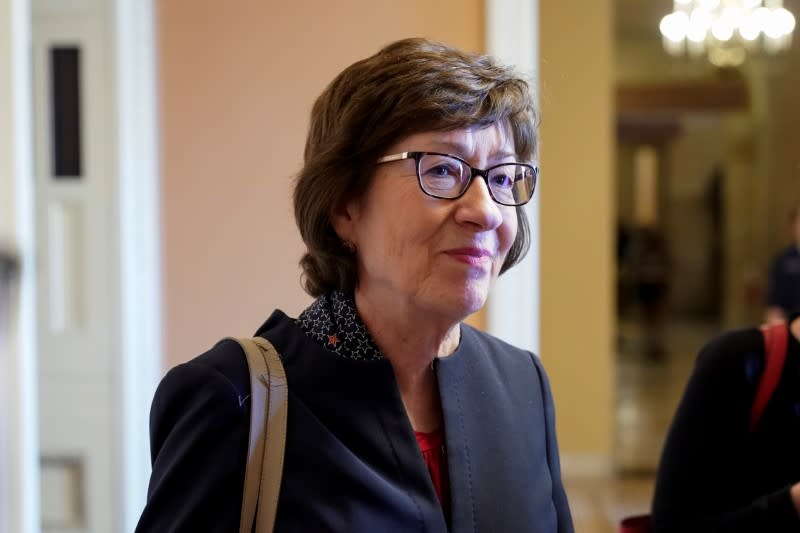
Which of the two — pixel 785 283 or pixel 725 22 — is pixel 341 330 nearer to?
pixel 785 283

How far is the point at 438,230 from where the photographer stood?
1093 millimetres

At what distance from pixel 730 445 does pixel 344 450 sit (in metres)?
0.70

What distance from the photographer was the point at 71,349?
268 centimetres

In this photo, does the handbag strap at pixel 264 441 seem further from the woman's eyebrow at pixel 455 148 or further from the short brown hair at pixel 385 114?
the woman's eyebrow at pixel 455 148

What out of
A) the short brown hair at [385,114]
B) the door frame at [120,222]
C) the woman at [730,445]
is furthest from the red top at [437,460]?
the door frame at [120,222]

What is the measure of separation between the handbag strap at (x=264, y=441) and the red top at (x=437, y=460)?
21cm

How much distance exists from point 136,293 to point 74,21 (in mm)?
898

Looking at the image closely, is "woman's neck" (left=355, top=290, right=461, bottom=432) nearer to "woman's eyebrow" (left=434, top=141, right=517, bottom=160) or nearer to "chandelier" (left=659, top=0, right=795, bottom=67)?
"woman's eyebrow" (left=434, top=141, right=517, bottom=160)

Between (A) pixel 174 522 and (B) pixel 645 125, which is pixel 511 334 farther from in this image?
(B) pixel 645 125

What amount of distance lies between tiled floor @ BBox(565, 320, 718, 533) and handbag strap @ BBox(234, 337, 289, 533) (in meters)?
3.22

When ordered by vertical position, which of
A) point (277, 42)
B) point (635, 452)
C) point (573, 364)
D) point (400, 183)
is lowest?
point (635, 452)

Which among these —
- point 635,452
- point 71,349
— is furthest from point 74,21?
point 635,452

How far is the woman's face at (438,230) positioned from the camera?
3.58 ft

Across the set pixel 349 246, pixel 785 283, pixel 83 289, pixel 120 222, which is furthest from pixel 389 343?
pixel 785 283
